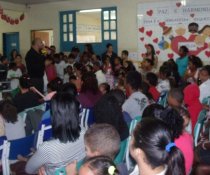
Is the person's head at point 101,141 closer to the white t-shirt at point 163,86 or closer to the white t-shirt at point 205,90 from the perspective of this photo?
the white t-shirt at point 205,90

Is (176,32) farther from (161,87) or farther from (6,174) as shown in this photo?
(6,174)

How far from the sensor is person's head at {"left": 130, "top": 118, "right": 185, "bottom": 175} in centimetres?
154

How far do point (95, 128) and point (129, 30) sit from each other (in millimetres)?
6896

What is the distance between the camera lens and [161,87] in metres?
5.30

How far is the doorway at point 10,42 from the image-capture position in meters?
10.8

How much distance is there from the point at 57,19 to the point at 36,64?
384 centimetres

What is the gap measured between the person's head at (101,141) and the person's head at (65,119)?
0.38 metres

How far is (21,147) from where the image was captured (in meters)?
2.63

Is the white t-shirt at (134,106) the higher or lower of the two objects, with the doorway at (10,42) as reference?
lower

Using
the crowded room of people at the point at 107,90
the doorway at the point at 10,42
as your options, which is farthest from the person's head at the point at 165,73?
the doorway at the point at 10,42

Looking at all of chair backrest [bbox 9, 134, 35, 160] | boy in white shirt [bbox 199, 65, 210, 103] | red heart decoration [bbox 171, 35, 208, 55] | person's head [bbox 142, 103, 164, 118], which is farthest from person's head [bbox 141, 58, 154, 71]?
chair backrest [bbox 9, 134, 35, 160]

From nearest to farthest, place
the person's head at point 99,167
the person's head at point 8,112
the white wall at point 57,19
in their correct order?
the person's head at point 99,167 → the person's head at point 8,112 → the white wall at point 57,19

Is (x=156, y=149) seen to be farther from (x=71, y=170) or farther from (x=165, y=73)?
(x=165, y=73)

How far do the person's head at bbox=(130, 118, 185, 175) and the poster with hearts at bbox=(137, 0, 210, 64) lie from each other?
6.33 metres
